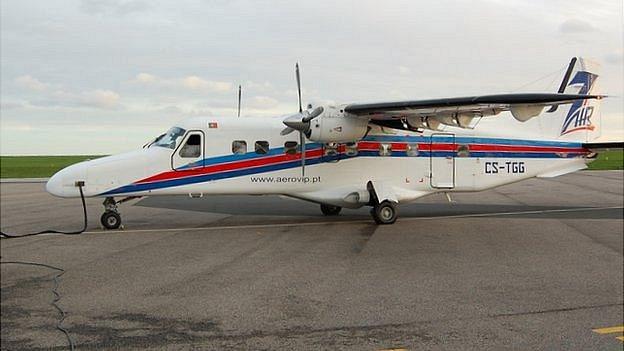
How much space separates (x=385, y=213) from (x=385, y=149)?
1.82 meters

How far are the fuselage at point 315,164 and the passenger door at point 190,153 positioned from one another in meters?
0.02

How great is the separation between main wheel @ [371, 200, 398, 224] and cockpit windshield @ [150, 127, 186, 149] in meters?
5.39

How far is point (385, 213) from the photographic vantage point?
13.9 m

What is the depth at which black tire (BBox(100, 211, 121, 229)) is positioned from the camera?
13.0 meters

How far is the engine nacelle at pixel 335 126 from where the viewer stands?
12844 millimetres

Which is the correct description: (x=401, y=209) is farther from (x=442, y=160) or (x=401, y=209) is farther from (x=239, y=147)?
(x=239, y=147)

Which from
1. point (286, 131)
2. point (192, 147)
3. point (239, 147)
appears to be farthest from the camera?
point (286, 131)

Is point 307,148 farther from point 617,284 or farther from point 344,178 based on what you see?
point 617,284

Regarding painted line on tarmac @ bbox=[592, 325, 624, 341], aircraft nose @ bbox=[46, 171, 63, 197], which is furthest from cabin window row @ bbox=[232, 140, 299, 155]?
painted line on tarmac @ bbox=[592, 325, 624, 341]

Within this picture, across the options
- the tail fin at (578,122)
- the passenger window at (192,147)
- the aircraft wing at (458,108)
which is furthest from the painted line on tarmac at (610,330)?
the tail fin at (578,122)

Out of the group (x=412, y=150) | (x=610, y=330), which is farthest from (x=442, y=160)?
(x=610, y=330)

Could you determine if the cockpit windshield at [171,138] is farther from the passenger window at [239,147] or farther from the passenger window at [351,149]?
the passenger window at [351,149]

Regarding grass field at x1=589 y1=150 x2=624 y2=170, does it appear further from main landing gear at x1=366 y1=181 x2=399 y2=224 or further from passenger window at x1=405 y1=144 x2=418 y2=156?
main landing gear at x1=366 y1=181 x2=399 y2=224

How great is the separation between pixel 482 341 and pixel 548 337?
2.34ft
